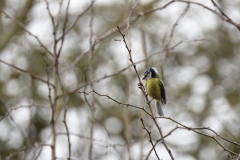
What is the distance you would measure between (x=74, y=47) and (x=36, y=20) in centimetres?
95

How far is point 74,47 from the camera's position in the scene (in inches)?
340

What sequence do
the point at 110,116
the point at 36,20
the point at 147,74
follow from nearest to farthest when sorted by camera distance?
1. the point at 147,74
2. the point at 36,20
3. the point at 110,116

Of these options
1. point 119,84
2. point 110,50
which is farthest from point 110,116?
point 110,50

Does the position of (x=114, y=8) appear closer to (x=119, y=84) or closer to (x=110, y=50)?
(x=110, y=50)

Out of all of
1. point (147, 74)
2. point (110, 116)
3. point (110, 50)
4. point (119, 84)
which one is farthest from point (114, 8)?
point (147, 74)

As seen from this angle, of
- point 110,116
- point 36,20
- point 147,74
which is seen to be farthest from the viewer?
point 110,116

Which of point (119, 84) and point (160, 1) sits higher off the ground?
point (160, 1)

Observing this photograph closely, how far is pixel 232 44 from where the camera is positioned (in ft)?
28.2

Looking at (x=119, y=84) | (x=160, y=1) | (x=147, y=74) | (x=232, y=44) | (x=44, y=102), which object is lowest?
(x=147, y=74)

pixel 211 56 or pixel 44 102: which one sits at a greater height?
pixel 211 56

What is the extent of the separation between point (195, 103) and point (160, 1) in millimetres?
2248

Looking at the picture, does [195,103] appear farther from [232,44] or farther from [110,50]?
[110,50]

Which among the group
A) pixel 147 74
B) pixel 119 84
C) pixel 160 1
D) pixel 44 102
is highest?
pixel 160 1

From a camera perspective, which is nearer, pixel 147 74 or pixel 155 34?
pixel 147 74
